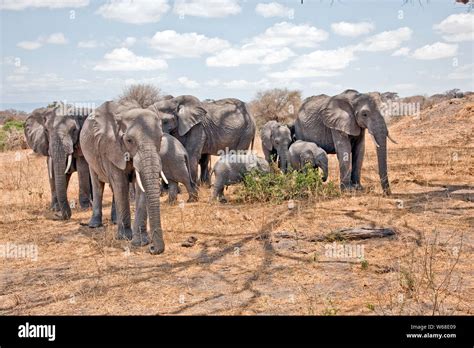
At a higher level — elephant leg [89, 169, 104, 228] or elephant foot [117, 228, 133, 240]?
elephant leg [89, 169, 104, 228]

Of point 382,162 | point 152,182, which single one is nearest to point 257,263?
point 152,182

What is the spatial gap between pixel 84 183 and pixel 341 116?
5263 mm

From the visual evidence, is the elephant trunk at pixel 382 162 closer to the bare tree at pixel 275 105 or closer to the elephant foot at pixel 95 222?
the elephant foot at pixel 95 222

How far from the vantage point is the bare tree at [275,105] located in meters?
30.9

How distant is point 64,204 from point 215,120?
5.01 meters

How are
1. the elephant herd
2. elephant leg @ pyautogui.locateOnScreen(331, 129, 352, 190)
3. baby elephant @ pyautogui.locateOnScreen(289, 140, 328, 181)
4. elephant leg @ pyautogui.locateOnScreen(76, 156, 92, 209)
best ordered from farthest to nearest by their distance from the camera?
baby elephant @ pyautogui.locateOnScreen(289, 140, 328, 181)
elephant leg @ pyautogui.locateOnScreen(331, 129, 352, 190)
elephant leg @ pyautogui.locateOnScreen(76, 156, 92, 209)
the elephant herd

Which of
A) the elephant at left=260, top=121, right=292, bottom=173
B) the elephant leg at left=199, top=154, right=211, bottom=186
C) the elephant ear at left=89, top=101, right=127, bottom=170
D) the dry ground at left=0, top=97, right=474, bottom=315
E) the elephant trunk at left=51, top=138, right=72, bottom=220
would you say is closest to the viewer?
the dry ground at left=0, top=97, right=474, bottom=315

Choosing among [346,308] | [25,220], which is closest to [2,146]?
[25,220]

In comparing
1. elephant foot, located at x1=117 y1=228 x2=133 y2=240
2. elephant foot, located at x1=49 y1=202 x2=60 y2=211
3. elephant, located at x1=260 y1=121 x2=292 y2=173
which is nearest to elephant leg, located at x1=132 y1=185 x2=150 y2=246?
elephant foot, located at x1=117 y1=228 x2=133 y2=240

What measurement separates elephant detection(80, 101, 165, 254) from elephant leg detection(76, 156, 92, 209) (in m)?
2.08

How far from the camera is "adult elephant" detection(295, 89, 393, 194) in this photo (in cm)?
998

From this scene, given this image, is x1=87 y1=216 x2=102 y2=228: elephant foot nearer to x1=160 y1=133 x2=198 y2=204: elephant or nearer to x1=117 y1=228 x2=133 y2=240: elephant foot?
x1=117 y1=228 x2=133 y2=240: elephant foot

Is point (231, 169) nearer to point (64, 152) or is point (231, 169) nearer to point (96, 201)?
point (96, 201)

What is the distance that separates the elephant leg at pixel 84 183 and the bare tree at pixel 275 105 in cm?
2081
